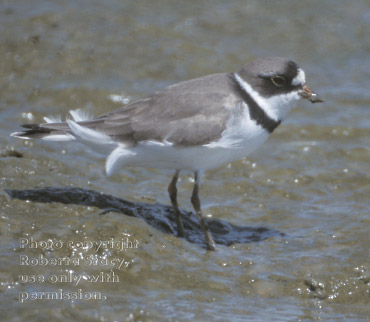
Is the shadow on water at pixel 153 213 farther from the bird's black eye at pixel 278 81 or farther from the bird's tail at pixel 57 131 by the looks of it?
the bird's black eye at pixel 278 81

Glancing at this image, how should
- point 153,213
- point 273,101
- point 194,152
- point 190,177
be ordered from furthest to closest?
point 190,177 → point 153,213 → point 273,101 → point 194,152

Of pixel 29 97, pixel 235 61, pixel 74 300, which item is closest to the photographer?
pixel 74 300

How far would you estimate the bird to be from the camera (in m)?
6.34

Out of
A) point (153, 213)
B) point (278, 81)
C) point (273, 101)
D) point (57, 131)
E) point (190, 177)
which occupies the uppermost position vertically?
point (278, 81)

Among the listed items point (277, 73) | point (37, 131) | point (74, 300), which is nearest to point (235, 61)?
point (277, 73)

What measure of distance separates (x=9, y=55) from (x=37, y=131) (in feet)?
12.5

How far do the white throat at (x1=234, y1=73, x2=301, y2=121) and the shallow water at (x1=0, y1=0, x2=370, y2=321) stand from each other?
4.29ft

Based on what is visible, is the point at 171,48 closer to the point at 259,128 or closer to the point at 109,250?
the point at 259,128

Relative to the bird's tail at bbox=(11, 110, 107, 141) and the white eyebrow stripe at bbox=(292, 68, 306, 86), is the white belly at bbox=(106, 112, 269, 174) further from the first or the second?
the white eyebrow stripe at bbox=(292, 68, 306, 86)

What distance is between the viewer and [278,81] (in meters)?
6.71

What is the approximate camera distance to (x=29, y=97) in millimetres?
9695

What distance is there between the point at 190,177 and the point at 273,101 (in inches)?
83.5

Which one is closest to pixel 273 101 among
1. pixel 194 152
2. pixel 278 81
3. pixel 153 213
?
pixel 278 81

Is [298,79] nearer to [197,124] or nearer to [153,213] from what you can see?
[197,124]
